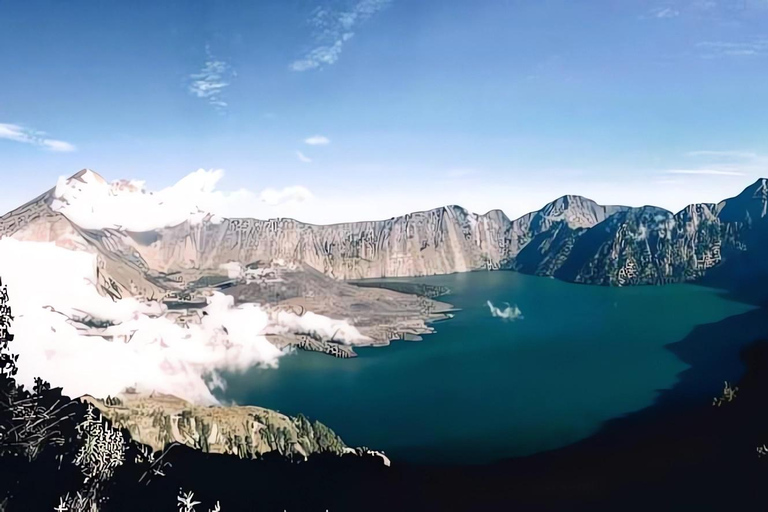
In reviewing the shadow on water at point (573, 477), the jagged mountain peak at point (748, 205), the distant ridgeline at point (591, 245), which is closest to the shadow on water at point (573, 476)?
the shadow on water at point (573, 477)

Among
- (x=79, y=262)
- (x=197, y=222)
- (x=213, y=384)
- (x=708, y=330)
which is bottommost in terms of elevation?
(x=213, y=384)

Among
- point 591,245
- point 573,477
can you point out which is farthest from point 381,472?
point 591,245

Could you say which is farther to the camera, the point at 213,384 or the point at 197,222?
the point at 197,222

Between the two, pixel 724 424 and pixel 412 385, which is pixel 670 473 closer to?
pixel 724 424

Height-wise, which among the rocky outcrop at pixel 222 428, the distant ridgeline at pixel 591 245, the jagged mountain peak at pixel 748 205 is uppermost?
the jagged mountain peak at pixel 748 205

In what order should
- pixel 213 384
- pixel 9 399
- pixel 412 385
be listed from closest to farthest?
pixel 9 399 → pixel 412 385 → pixel 213 384

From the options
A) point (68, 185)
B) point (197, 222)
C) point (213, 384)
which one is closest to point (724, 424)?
point (213, 384)

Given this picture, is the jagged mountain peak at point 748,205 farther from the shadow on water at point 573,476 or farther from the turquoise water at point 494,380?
the shadow on water at point 573,476

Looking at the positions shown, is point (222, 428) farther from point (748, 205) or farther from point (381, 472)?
point (748, 205)

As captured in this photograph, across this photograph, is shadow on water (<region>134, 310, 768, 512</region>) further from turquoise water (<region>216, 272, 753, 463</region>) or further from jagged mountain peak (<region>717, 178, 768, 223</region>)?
jagged mountain peak (<region>717, 178, 768, 223</region>)
